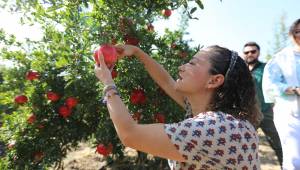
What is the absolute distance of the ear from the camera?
194 centimetres

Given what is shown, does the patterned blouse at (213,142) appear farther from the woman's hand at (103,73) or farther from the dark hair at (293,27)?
the dark hair at (293,27)

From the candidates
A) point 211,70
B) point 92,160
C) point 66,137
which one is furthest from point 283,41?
point 211,70

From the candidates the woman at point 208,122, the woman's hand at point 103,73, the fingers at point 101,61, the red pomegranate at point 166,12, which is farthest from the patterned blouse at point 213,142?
the red pomegranate at point 166,12

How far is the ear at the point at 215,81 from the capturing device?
194 centimetres

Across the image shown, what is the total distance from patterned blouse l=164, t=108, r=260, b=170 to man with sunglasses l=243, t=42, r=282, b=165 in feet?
9.64

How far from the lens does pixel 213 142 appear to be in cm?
169

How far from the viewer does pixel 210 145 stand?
1685 millimetres

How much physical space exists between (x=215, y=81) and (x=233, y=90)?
0.30 feet

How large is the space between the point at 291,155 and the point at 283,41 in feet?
41.9

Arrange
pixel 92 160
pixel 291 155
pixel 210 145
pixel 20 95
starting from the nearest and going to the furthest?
pixel 210 145, pixel 291 155, pixel 20 95, pixel 92 160

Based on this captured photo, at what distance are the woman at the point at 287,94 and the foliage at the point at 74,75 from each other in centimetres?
75

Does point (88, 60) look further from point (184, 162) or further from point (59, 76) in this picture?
point (184, 162)

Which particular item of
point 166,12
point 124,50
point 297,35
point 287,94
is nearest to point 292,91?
point 287,94

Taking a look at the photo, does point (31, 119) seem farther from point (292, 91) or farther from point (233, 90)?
point (233, 90)
